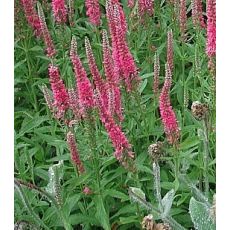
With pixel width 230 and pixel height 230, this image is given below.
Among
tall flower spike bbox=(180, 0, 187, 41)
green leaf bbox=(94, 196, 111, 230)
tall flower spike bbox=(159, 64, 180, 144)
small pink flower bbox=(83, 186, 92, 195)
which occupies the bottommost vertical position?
green leaf bbox=(94, 196, 111, 230)

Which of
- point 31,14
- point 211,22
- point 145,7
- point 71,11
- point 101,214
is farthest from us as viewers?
point 71,11

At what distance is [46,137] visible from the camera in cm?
335

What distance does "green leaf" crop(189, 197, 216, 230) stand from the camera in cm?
178

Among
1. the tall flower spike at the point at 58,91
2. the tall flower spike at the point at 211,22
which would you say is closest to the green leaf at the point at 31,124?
the tall flower spike at the point at 58,91

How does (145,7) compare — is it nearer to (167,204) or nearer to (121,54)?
(121,54)

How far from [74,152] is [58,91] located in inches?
10.8

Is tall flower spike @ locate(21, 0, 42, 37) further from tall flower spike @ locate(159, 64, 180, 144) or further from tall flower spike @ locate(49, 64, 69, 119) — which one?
tall flower spike @ locate(159, 64, 180, 144)

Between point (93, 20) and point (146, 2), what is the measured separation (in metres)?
0.34

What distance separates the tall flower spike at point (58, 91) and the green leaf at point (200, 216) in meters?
1.07

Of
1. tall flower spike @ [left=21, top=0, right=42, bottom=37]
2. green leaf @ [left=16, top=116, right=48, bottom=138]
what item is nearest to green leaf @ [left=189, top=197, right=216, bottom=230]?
green leaf @ [left=16, top=116, right=48, bottom=138]

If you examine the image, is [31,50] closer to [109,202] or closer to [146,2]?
[146,2]

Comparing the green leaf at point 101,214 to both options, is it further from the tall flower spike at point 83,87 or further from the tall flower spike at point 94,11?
the tall flower spike at point 94,11

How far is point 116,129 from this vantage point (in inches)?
97.5

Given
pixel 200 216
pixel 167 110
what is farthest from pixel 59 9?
pixel 200 216
